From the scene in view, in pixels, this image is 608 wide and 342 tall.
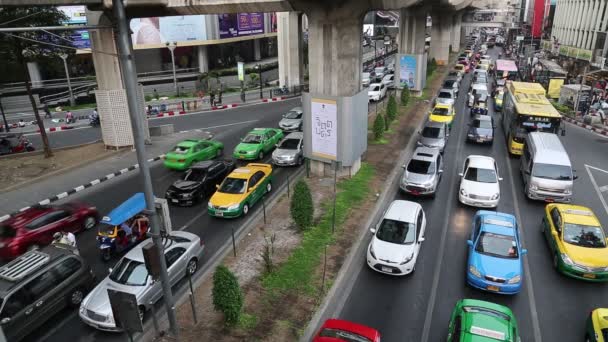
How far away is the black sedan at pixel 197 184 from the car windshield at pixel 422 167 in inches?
356

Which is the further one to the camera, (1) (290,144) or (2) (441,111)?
(2) (441,111)

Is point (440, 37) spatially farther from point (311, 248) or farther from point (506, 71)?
point (311, 248)

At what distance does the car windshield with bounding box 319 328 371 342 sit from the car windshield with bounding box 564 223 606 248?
859 centimetres

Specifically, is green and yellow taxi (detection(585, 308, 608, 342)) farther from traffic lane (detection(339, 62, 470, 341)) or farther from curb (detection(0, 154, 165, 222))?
curb (detection(0, 154, 165, 222))

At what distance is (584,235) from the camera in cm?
1396

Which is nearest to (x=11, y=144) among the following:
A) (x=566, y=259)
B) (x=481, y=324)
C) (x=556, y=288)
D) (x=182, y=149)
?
(x=182, y=149)

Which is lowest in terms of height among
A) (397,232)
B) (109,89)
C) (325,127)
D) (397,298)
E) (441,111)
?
(397,298)

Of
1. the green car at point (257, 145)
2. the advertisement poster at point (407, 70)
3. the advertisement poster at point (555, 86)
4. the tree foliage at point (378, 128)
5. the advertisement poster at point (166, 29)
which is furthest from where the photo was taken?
the advertisement poster at point (166, 29)

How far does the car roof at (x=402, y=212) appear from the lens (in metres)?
14.6

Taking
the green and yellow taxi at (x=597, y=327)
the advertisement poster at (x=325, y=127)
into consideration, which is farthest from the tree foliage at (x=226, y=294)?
the advertisement poster at (x=325, y=127)

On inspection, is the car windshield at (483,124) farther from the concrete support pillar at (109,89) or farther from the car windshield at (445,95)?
the concrete support pillar at (109,89)

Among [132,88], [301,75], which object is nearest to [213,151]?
[132,88]

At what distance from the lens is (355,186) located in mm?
20500

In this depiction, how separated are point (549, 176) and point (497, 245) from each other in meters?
7.05
